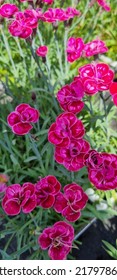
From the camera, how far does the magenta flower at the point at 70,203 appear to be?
1.11 m

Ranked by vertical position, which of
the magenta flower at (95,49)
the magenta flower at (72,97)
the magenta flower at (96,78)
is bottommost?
the magenta flower at (72,97)

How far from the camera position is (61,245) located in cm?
108

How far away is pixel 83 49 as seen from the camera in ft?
4.99

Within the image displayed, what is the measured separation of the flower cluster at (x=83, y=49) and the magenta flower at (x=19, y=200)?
2.08 ft

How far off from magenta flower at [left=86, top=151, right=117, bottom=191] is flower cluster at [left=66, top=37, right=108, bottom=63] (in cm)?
56

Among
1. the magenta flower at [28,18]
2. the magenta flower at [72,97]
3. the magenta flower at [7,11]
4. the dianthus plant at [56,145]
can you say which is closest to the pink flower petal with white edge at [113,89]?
the dianthus plant at [56,145]

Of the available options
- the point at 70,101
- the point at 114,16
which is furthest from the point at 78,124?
the point at 114,16

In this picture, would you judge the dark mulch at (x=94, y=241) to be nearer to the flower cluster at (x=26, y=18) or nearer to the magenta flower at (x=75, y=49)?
the magenta flower at (x=75, y=49)

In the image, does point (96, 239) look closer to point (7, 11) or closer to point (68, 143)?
point (68, 143)

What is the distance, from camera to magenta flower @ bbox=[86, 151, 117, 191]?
3.45 feet

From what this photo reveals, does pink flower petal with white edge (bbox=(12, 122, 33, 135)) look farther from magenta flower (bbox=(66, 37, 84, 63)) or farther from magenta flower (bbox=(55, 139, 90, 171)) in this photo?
magenta flower (bbox=(66, 37, 84, 63))
